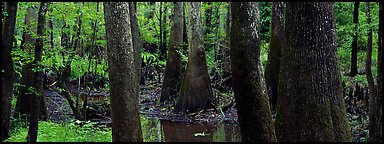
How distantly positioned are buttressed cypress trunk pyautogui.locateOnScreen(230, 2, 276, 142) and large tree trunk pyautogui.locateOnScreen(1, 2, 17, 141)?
4276 millimetres

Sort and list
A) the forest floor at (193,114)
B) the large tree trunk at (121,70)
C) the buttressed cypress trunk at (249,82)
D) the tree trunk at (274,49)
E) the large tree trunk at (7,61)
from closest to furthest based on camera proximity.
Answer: the buttressed cypress trunk at (249,82) → the large tree trunk at (121,70) → the large tree trunk at (7,61) → the forest floor at (193,114) → the tree trunk at (274,49)

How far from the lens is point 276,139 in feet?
20.2

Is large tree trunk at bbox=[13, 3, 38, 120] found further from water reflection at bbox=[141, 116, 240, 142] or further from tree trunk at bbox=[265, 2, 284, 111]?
tree trunk at bbox=[265, 2, 284, 111]

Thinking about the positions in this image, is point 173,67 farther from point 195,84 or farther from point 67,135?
point 67,135

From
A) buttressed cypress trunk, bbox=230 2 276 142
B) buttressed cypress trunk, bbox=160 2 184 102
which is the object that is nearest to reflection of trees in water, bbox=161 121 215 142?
buttressed cypress trunk, bbox=160 2 184 102

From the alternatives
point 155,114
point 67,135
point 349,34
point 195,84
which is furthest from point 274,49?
point 67,135

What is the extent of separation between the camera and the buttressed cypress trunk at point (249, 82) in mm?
6236

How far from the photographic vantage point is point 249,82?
6246 mm

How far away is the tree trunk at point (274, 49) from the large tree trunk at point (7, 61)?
25.7ft

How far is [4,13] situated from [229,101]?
9.49 meters

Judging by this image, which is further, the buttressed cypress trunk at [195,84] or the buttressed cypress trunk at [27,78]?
the buttressed cypress trunk at [195,84]

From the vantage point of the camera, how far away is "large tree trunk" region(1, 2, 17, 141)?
7691 millimetres

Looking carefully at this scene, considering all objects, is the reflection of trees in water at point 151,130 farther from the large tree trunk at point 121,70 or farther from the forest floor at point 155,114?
the large tree trunk at point 121,70

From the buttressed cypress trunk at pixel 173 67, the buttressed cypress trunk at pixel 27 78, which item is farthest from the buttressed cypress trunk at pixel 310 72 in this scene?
the buttressed cypress trunk at pixel 173 67
